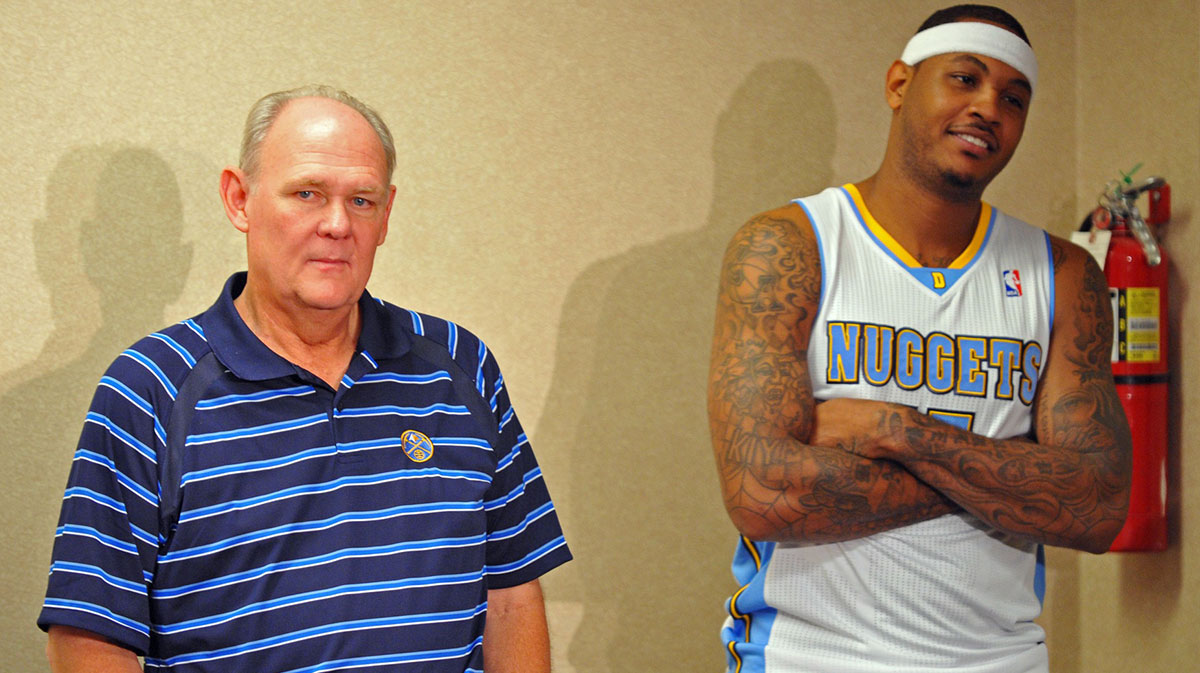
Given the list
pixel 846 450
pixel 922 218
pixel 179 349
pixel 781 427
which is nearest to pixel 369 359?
pixel 179 349

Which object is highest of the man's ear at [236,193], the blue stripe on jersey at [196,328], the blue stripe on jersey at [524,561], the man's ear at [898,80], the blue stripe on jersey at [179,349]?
the man's ear at [898,80]

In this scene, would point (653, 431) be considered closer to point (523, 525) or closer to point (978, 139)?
point (523, 525)

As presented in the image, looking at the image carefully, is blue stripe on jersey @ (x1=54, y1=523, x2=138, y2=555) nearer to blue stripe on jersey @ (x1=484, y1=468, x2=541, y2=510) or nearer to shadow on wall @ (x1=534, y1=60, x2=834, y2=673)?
blue stripe on jersey @ (x1=484, y1=468, x2=541, y2=510)

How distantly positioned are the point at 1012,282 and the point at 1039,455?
1.19ft

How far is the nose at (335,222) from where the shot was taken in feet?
5.02

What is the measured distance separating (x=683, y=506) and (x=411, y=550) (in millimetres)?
1273

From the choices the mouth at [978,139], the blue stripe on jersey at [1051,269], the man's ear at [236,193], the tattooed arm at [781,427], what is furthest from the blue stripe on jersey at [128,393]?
the blue stripe on jersey at [1051,269]

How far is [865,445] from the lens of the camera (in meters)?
1.71

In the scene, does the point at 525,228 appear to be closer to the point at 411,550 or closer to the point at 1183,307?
the point at 411,550

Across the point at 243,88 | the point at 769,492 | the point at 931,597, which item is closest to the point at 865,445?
the point at 769,492

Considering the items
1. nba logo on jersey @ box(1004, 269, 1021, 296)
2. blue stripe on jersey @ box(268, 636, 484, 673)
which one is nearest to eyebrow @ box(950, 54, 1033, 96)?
nba logo on jersey @ box(1004, 269, 1021, 296)

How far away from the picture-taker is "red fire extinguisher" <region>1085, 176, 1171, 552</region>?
2.46 meters

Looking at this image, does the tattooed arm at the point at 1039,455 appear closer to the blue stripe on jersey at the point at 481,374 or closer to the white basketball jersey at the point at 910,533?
the white basketball jersey at the point at 910,533

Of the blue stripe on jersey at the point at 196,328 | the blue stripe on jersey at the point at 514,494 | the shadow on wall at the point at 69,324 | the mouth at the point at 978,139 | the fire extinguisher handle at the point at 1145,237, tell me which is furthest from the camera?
the fire extinguisher handle at the point at 1145,237
